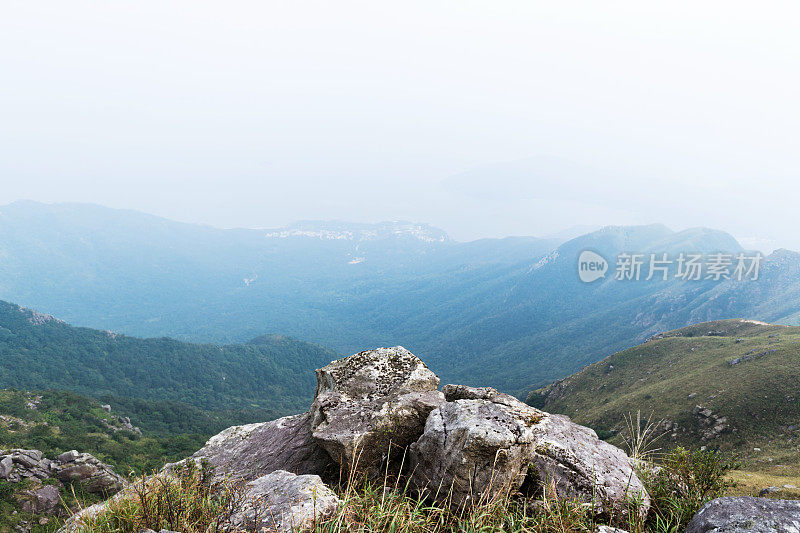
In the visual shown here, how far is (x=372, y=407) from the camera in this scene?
1026 centimetres

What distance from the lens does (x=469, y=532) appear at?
5.27 m

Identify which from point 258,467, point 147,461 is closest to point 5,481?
point 147,461

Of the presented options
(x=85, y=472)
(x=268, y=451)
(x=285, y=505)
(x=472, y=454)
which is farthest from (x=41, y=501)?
(x=472, y=454)

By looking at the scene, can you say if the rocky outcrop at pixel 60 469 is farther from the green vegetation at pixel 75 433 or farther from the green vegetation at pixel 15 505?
the green vegetation at pixel 75 433

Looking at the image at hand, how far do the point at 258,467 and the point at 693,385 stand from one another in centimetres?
8890

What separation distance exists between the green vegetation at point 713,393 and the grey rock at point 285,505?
20.4 meters

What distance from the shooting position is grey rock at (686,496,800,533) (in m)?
4.70

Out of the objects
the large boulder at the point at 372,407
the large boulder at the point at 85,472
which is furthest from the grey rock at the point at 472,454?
the large boulder at the point at 85,472

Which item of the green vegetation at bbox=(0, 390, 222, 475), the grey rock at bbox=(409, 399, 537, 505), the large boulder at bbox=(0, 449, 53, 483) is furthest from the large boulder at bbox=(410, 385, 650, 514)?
the green vegetation at bbox=(0, 390, 222, 475)

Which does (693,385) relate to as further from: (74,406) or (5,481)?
(74,406)

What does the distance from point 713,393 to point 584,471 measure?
7884 cm

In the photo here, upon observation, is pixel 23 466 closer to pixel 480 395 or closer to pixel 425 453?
pixel 480 395

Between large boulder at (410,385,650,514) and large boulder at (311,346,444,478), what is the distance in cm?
100

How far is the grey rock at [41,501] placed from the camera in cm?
4106
